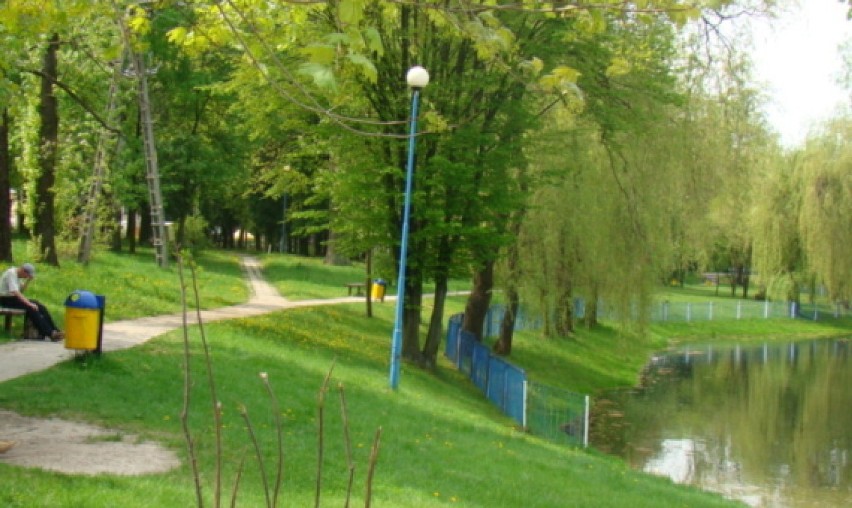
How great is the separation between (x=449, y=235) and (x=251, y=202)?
3970cm

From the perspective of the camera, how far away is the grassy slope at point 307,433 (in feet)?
26.9

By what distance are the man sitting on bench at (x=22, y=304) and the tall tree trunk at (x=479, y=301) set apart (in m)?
11.8

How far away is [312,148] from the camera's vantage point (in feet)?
68.9

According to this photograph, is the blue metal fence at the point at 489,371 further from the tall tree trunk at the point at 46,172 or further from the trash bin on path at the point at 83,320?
the tall tree trunk at the point at 46,172

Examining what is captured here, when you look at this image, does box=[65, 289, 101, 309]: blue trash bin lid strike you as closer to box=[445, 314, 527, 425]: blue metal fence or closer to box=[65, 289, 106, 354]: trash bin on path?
box=[65, 289, 106, 354]: trash bin on path

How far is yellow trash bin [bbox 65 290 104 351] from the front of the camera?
12.2m

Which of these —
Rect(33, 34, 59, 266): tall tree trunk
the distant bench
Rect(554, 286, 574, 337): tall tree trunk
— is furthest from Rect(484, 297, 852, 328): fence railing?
Rect(33, 34, 59, 266): tall tree trunk

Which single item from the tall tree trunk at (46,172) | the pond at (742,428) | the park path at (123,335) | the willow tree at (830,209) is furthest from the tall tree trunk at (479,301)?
the willow tree at (830,209)

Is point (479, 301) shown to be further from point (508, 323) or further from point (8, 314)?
point (8, 314)

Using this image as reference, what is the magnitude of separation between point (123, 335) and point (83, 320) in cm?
392

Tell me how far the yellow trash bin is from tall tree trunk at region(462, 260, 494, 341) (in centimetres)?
1287

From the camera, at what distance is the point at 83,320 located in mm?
12367

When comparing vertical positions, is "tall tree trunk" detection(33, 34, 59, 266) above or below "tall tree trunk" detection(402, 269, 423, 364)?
above

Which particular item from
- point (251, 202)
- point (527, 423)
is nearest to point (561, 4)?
point (527, 423)
